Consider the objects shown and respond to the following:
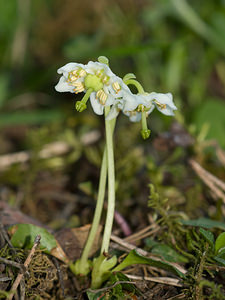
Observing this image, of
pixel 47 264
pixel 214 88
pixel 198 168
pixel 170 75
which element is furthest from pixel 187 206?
pixel 214 88

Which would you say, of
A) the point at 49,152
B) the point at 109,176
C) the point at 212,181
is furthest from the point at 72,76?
the point at 49,152

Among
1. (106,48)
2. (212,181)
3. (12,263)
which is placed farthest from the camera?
(106,48)

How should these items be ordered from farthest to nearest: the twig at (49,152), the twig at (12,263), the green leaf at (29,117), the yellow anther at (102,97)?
the green leaf at (29,117) < the twig at (49,152) < the yellow anther at (102,97) < the twig at (12,263)

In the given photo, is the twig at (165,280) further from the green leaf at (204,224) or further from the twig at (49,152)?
the twig at (49,152)

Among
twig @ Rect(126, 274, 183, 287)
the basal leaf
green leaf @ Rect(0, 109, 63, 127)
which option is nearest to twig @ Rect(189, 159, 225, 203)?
twig @ Rect(126, 274, 183, 287)

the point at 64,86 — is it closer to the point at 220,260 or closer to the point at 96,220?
the point at 96,220

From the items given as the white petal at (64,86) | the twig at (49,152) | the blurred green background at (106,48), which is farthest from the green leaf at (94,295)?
the blurred green background at (106,48)

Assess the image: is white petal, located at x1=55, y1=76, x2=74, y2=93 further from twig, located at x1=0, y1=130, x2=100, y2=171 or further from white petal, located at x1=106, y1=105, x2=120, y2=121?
twig, located at x1=0, y1=130, x2=100, y2=171
